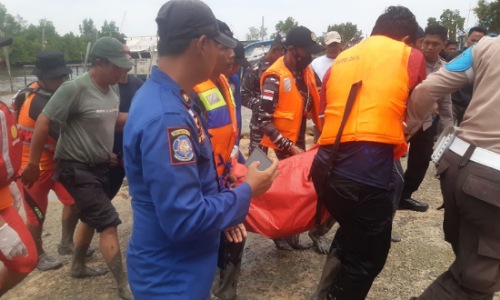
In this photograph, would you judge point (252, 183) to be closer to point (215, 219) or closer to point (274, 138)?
point (215, 219)

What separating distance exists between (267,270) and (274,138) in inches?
46.0

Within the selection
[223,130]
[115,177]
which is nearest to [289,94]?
[223,130]

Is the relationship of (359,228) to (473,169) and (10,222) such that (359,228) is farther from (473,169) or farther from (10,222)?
(10,222)

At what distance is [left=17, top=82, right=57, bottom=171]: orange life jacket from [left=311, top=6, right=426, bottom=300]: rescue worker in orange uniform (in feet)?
7.91

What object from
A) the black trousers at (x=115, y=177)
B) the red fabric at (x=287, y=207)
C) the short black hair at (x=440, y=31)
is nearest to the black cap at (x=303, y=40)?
the red fabric at (x=287, y=207)

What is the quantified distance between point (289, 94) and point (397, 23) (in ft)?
4.76

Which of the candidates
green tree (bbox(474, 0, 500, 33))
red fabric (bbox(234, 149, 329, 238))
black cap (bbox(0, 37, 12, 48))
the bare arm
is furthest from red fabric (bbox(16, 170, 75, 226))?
green tree (bbox(474, 0, 500, 33))

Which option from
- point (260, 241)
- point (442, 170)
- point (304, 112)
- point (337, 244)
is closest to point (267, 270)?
point (260, 241)

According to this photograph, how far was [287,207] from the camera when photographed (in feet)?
9.71

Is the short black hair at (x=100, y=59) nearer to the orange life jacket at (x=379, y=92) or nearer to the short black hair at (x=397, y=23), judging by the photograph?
the orange life jacket at (x=379, y=92)

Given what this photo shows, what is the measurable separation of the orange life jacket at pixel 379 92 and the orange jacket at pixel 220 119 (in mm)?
800

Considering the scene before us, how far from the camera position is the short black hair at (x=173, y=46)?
1379 mm

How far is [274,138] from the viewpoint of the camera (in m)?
3.65

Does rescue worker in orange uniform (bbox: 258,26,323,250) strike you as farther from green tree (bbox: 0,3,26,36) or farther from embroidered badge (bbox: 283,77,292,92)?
green tree (bbox: 0,3,26,36)
